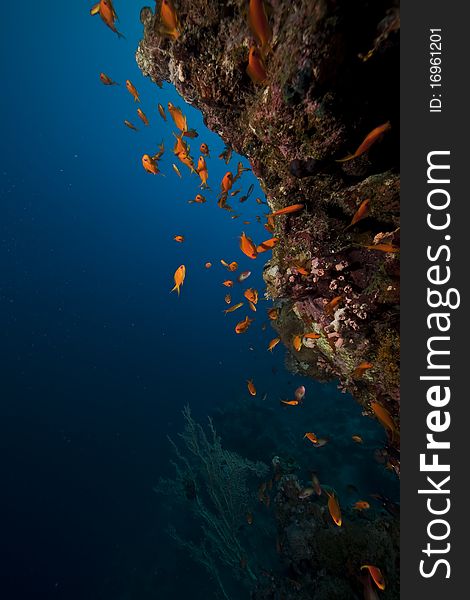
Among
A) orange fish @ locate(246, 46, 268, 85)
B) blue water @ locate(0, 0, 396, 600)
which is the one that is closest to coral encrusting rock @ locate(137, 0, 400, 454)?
orange fish @ locate(246, 46, 268, 85)

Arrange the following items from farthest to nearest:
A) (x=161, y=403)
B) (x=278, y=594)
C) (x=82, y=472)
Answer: (x=161, y=403)
(x=82, y=472)
(x=278, y=594)

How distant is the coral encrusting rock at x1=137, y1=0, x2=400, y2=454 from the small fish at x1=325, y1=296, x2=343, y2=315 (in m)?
0.04

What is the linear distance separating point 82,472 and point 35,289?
147ft

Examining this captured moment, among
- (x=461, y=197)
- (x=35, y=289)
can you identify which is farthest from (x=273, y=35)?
(x=35, y=289)

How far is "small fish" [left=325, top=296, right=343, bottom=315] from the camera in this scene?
347 cm

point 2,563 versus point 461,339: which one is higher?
point 461,339

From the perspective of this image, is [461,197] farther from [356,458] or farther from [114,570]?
[114,570]

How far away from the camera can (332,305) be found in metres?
3.53

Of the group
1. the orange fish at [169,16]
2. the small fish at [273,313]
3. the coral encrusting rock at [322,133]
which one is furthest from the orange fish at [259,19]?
the small fish at [273,313]

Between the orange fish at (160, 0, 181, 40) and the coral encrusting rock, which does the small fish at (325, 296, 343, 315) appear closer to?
the coral encrusting rock

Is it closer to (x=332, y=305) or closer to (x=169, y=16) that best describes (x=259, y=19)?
(x=169, y=16)

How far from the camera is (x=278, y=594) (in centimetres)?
592

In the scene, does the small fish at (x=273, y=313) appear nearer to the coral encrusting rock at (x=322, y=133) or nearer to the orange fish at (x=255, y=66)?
the coral encrusting rock at (x=322, y=133)

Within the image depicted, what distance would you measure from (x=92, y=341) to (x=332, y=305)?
3962 cm
